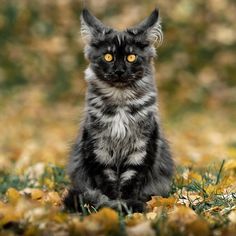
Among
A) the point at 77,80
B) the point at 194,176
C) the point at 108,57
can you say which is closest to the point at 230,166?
the point at 194,176

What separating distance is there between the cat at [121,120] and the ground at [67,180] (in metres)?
0.29

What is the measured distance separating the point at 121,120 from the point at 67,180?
1.36 m

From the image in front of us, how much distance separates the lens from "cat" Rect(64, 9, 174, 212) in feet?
17.3

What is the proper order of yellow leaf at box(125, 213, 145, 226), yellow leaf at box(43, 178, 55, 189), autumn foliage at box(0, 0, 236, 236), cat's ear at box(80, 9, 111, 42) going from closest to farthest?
yellow leaf at box(125, 213, 145, 226) < cat's ear at box(80, 9, 111, 42) < yellow leaf at box(43, 178, 55, 189) < autumn foliage at box(0, 0, 236, 236)

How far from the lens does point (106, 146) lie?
5.29 metres

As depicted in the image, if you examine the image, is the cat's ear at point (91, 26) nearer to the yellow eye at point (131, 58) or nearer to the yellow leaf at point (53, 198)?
the yellow eye at point (131, 58)

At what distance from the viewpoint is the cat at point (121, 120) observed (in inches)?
208

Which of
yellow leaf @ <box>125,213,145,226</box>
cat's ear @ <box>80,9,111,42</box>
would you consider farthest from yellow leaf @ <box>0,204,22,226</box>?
cat's ear @ <box>80,9,111,42</box>

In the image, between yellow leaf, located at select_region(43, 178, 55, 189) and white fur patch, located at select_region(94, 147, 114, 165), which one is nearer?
white fur patch, located at select_region(94, 147, 114, 165)

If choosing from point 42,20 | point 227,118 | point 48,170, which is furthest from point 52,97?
point 48,170

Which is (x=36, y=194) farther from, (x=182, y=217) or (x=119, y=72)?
(x=182, y=217)

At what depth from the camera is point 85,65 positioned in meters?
14.1

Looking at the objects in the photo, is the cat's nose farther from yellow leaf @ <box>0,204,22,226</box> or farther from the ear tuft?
yellow leaf @ <box>0,204,22,226</box>

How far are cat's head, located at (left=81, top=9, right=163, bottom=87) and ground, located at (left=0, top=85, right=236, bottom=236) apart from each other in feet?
2.20
